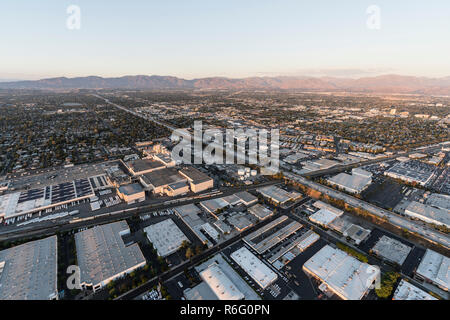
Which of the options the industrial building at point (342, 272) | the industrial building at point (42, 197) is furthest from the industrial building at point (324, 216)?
the industrial building at point (42, 197)

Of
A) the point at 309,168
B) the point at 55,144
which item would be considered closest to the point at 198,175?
the point at 309,168

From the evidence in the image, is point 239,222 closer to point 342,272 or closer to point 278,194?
point 278,194

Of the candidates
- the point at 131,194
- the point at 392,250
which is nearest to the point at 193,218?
the point at 131,194

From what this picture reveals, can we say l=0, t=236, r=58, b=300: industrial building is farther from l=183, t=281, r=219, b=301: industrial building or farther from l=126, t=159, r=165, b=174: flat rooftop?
l=126, t=159, r=165, b=174: flat rooftop

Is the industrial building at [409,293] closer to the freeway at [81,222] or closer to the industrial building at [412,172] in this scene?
the freeway at [81,222]

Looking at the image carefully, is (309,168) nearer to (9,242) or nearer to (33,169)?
(9,242)
